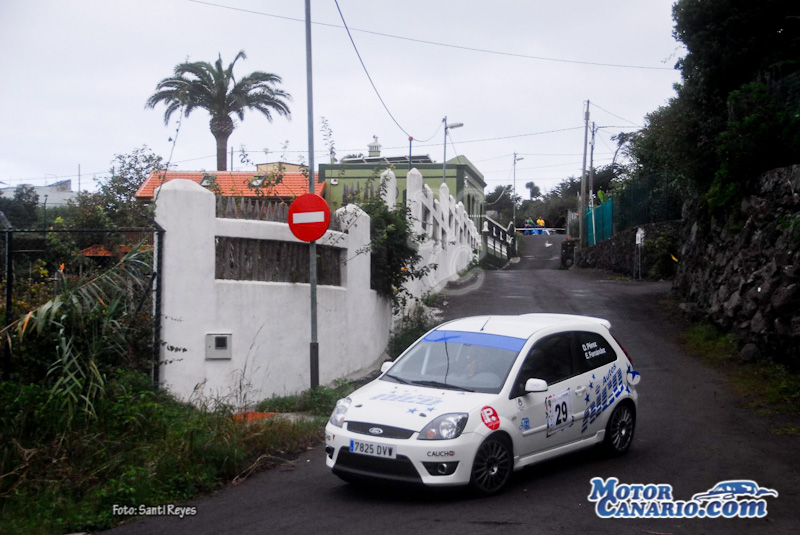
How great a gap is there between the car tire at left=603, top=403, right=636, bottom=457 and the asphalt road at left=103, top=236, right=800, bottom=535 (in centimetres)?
12

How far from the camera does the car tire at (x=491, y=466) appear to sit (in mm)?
6926

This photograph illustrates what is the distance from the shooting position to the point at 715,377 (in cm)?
1323

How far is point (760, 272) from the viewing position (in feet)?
45.9

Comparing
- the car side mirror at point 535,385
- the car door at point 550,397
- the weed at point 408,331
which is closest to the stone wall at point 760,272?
the car door at point 550,397

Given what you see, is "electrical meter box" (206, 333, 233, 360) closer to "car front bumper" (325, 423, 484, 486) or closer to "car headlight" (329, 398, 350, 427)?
"car headlight" (329, 398, 350, 427)

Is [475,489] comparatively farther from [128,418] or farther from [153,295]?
[153,295]

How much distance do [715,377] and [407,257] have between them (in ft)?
20.0

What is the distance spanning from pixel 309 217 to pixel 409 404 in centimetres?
482

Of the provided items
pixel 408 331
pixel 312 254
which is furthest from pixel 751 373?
pixel 312 254

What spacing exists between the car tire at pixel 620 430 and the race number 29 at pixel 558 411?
0.85m

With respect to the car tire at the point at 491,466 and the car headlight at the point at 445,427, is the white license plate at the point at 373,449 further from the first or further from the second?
the car tire at the point at 491,466

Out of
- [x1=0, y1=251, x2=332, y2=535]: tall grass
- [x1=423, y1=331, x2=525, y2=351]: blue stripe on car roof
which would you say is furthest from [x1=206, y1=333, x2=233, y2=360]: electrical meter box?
[x1=423, y1=331, x2=525, y2=351]: blue stripe on car roof

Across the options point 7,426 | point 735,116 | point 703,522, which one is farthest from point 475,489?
point 735,116

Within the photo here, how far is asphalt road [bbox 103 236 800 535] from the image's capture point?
6.30 m
